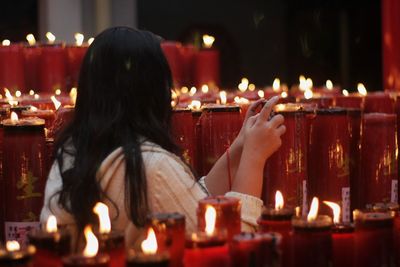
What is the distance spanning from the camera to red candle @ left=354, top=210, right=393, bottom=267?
7.67 ft

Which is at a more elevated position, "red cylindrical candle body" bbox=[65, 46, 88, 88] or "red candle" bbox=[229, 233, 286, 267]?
"red cylindrical candle body" bbox=[65, 46, 88, 88]

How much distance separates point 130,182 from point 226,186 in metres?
0.52

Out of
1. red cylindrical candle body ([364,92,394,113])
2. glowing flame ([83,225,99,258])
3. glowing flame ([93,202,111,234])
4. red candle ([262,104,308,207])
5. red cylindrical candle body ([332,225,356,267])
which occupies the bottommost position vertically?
red cylindrical candle body ([332,225,356,267])

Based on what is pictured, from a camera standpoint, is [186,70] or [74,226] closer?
[74,226]

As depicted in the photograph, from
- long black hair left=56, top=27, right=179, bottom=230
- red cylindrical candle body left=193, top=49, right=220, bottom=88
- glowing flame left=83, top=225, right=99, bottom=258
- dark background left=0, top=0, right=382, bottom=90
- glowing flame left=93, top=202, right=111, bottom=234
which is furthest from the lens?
dark background left=0, top=0, right=382, bottom=90

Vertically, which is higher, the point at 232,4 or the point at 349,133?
the point at 232,4

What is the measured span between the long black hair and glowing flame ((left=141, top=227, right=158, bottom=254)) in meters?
0.54

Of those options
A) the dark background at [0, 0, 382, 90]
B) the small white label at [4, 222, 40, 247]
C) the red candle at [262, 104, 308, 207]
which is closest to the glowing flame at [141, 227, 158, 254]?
the small white label at [4, 222, 40, 247]

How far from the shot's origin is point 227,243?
2.22m

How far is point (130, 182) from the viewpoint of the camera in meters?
2.64

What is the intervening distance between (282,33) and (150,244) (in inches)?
350

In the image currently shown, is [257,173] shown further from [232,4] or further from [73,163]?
[232,4]

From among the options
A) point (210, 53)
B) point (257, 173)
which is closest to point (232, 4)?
point (210, 53)

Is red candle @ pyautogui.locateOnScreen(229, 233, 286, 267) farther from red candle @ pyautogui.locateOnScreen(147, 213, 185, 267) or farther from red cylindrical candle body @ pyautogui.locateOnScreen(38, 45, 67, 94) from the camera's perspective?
red cylindrical candle body @ pyautogui.locateOnScreen(38, 45, 67, 94)
